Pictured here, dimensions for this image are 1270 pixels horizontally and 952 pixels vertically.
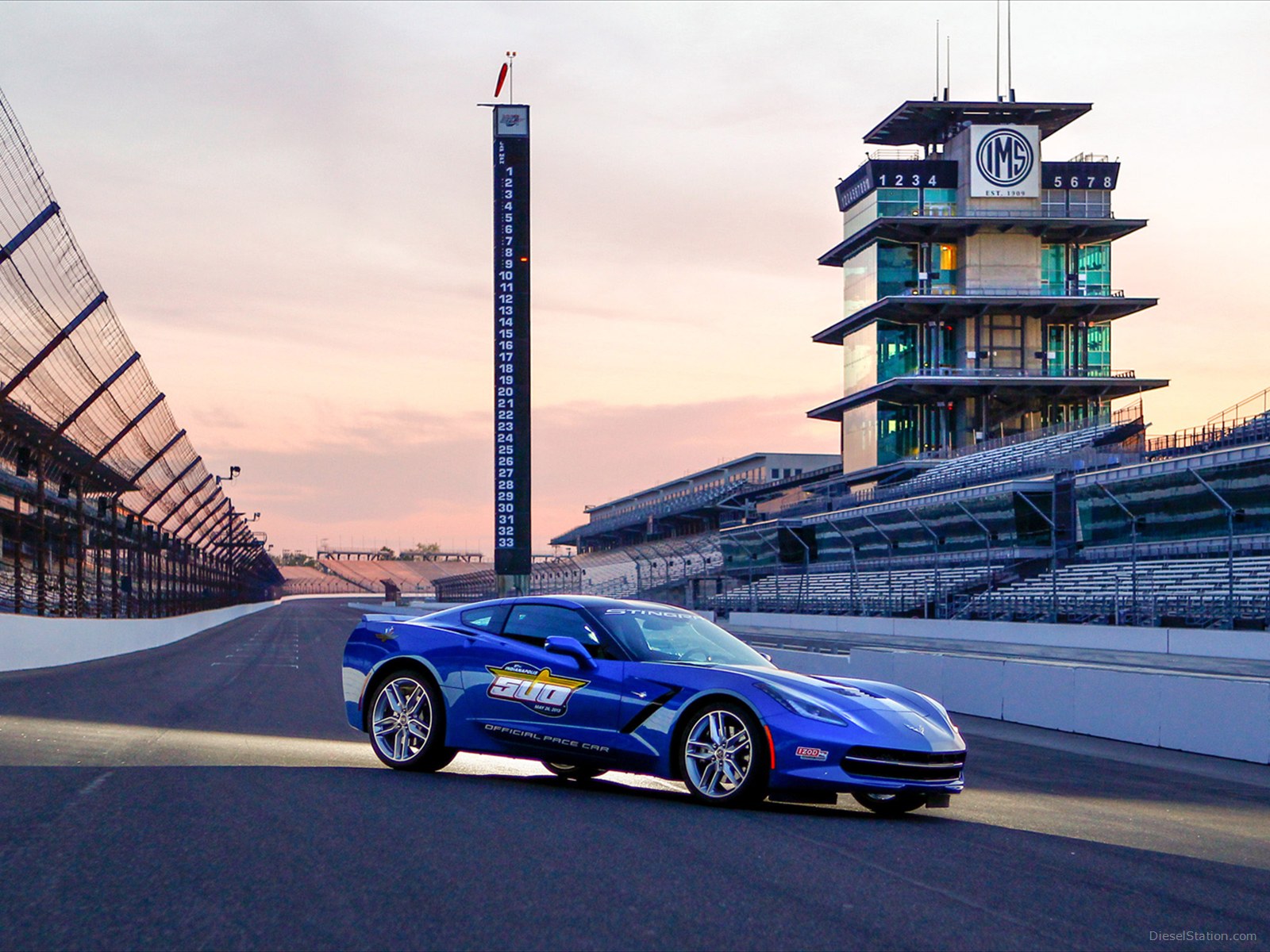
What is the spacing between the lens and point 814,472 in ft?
275

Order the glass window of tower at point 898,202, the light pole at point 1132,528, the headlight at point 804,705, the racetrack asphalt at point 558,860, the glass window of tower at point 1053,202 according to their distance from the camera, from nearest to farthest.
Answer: the racetrack asphalt at point 558,860, the headlight at point 804,705, the light pole at point 1132,528, the glass window of tower at point 898,202, the glass window of tower at point 1053,202

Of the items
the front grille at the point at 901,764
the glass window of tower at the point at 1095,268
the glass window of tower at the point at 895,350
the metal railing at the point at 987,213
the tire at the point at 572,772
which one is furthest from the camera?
the glass window of tower at the point at 1095,268

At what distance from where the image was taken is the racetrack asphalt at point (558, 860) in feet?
15.9

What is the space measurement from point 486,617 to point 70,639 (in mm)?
19275

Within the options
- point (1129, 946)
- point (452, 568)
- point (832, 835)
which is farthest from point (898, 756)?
point (452, 568)

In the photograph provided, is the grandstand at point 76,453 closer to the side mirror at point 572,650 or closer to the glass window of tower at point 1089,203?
the side mirror at point 572,650

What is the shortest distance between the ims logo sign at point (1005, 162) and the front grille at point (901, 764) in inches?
2624

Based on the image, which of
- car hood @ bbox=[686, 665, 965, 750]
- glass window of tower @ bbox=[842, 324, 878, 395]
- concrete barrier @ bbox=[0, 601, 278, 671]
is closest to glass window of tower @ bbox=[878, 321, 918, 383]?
glass window of tower @ bbox=[842, 324, 878, 395]

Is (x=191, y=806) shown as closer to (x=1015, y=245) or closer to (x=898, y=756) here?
(x=898, y=756)

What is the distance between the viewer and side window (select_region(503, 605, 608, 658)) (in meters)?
8.77

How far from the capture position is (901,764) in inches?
302

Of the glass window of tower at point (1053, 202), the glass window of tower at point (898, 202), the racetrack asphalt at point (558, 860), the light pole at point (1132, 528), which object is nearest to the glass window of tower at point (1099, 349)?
the glass window of tower at point (1053, 202)

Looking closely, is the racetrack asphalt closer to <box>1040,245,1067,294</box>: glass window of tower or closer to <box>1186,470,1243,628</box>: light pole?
<box>1186,470,1243,628</box>: light pole

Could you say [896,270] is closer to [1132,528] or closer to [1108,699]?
[1132,528]
